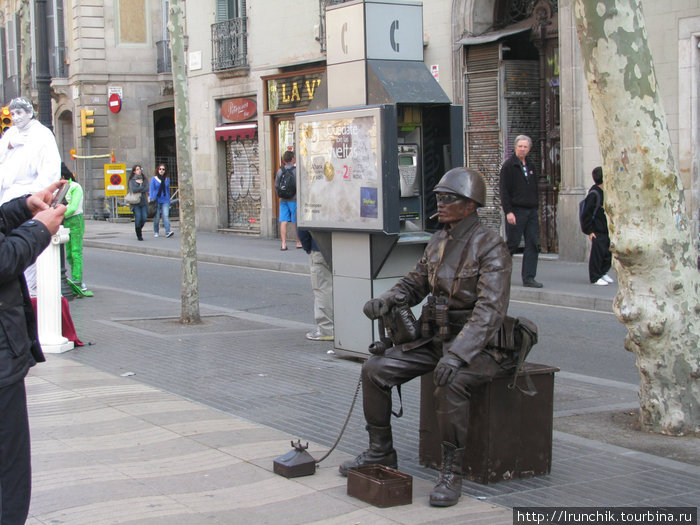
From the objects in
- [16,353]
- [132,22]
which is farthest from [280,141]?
[16,353]

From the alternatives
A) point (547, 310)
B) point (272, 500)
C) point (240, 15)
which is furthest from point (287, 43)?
point (272, 500)

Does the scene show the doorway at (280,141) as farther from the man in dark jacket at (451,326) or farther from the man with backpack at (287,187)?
the man in dark jacket at (451,326)

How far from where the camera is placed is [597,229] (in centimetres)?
1292

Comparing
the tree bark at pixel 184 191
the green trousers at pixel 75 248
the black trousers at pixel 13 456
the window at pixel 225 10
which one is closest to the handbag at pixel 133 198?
the window at pixel 225 10

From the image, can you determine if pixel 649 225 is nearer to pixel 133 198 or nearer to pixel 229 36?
pixel 133 198

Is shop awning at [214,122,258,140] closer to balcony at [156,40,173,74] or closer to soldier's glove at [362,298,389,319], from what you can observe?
balcony at [156,40,173,74]

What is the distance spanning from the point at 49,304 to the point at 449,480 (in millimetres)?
5309

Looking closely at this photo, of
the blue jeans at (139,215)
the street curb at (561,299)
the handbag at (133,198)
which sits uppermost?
the handbag at (133,198)

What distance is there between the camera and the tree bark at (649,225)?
609cm

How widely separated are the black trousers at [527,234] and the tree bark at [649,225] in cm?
676

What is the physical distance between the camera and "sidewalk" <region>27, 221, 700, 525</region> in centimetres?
478

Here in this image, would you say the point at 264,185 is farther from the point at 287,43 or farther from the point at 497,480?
the point at 497,480

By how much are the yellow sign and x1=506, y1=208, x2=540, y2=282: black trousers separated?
63.7 ft

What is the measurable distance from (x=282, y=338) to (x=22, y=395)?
5.86 metres
